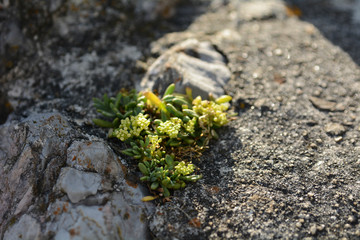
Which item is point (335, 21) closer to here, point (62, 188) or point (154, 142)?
point (154, 142)

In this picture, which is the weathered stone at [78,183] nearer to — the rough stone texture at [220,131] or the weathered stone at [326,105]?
the rough stone texture at [220,131]

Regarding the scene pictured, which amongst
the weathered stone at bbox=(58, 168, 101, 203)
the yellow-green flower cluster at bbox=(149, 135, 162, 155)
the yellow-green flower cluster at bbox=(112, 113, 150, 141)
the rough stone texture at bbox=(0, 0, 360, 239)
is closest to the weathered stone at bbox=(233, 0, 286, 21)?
the rough stone texture at bbox=(0, 0, 360, 239)

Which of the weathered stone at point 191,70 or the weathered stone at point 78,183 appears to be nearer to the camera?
the weathered stone at point 78,183

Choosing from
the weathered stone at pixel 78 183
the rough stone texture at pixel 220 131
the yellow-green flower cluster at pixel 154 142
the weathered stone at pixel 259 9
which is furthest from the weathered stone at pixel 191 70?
the weathered stone at pixel 78 183

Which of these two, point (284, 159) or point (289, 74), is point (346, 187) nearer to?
point (284, 159)

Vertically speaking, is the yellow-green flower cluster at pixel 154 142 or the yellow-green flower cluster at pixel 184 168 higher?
the yellow-green flower cluster at pixel 154 142

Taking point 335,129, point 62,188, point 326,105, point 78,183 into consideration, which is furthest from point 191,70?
point 62,188

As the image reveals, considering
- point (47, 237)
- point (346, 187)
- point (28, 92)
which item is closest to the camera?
point (47, 237)

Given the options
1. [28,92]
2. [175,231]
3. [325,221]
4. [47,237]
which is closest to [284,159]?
[325,221]
